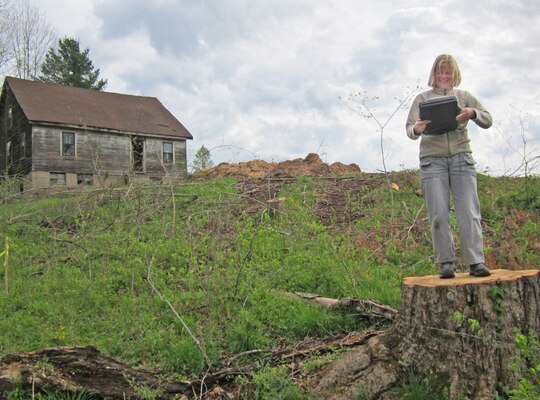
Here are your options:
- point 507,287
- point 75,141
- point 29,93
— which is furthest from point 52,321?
point 29,93

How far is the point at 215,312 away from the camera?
17.5ft

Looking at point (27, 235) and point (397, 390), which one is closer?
point (397, 390)

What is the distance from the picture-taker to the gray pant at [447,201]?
397cm

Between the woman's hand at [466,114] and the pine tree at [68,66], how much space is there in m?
39.0

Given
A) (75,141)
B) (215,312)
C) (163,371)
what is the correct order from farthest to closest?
(75,141) < (215,312) < (163,371)

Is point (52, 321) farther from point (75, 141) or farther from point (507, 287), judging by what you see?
point (75, 141)

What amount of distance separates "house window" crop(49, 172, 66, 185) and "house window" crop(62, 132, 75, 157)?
1.00 m

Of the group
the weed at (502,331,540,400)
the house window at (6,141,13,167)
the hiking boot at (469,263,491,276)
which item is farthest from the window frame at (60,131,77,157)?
the weed at (502,331,540,400)

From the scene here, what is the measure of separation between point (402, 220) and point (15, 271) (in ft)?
20.9

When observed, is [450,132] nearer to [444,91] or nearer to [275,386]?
[444,91]

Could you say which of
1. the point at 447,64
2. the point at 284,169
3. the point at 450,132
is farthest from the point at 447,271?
the point at 284,169

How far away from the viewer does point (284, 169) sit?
553 inches

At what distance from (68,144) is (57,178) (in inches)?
68.3

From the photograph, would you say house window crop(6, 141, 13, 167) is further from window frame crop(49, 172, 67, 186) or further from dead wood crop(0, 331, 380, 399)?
dead wood crop(0, 331, 380, 399)
